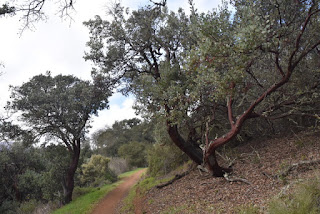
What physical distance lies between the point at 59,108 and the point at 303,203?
43.6 feet

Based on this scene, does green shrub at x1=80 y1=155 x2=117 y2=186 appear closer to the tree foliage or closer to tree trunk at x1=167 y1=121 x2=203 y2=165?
tree trunk at x1=167 y1=121 x2=203 y2=165

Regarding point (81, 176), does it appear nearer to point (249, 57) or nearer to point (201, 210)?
point (201, 210)

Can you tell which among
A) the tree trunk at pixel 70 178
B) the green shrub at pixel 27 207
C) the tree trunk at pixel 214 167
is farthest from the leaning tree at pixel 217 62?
the green shrub at pixel 27 207

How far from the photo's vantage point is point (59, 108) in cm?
1389

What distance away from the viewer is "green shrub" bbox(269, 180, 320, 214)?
12.2 feet

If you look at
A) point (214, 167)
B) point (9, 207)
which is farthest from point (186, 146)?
point (9, 207)

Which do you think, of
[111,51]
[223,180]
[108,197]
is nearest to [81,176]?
[108,197]

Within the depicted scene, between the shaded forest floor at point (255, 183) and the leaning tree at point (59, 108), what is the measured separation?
7.14 metres

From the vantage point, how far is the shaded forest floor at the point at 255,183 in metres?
5.57

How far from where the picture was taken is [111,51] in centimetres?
1052

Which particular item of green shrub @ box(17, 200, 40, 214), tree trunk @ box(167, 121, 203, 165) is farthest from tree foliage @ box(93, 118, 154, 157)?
tree trunk @ box(167, 121, 203, 165)

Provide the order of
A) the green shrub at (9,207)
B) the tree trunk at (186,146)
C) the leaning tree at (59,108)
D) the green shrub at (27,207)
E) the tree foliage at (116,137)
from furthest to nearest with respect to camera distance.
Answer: the tree foliage at (116,137), the green shrub at (9,207), the green shrub at (27,207), the leaning tree at (59,108), the tree trunk at (186,146)

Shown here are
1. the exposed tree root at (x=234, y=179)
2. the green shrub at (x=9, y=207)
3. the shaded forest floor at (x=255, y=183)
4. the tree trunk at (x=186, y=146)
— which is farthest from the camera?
the green shrub at (x=9, y=207)

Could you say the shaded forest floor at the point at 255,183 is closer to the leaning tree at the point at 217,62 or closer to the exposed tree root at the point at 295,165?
the exposed tree root at the point at 295,165
